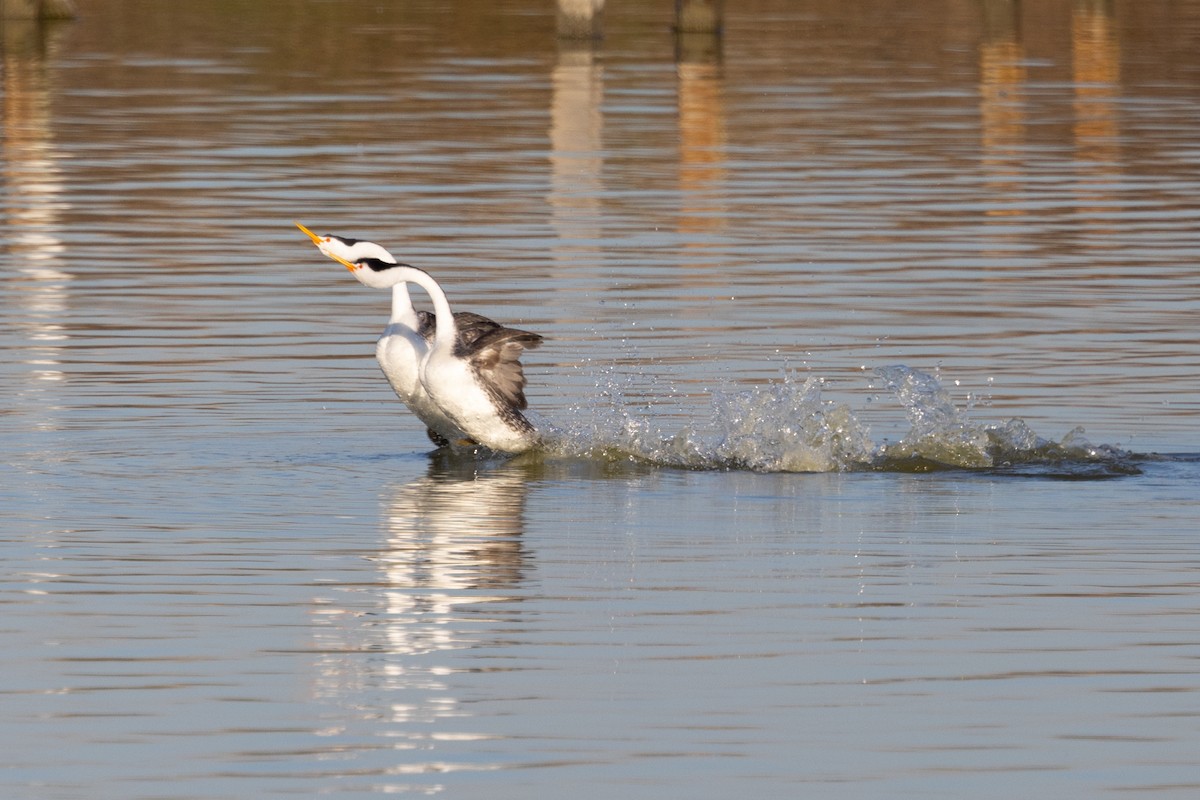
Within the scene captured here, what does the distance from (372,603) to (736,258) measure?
1096cm

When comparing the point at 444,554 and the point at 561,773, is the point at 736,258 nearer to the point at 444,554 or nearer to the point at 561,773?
the point at 444,554

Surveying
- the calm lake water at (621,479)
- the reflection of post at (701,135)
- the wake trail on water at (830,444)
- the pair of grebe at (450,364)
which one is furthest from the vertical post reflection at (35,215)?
the reflection of post at (701,135)

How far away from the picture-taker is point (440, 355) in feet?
41.8

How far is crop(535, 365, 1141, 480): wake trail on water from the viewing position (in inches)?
489

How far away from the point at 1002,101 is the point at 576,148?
25.7ft

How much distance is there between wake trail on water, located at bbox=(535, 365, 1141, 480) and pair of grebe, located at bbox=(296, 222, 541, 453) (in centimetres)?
33

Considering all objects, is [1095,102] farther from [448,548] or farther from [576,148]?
[448,548]

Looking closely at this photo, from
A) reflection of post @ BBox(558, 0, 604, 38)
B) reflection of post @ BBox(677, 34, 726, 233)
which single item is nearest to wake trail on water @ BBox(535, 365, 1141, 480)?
reflection of post @ BBox(677, 34, 726, 233)

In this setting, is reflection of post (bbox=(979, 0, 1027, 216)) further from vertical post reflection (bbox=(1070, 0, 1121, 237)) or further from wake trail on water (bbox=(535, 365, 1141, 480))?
wake trail on water (bbox=(535, 365, 1141, 480))

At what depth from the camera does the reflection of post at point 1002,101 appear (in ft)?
84.8

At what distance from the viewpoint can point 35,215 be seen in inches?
922

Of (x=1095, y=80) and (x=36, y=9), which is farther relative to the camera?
(x=36, y=9)

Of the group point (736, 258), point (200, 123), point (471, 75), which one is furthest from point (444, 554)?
point (471, 75)

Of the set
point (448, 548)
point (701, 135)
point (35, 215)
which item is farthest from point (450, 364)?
point (701, 135)
